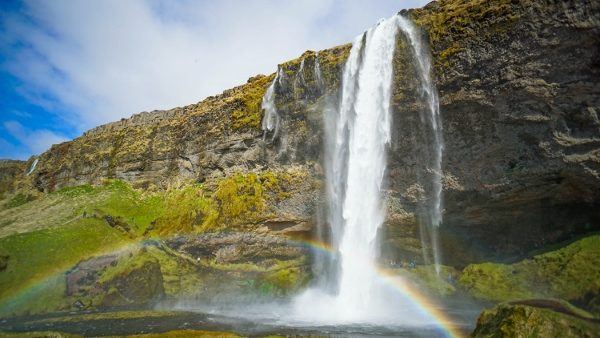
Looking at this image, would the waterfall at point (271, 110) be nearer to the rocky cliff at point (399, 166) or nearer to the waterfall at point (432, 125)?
the rocky cliff at point (399, 166)

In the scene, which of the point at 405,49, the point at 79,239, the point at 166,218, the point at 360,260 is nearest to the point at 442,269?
the point at 360,260

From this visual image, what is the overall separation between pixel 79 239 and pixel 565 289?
4308 centimetres

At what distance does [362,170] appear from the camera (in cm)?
3425

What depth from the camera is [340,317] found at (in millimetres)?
27531

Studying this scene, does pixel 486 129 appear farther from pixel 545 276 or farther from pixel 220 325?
pixel 220 325

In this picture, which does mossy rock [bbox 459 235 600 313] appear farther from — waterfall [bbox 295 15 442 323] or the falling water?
the falling water

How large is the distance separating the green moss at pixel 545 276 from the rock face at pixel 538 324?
44.9ft

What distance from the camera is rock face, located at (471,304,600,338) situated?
1199cm

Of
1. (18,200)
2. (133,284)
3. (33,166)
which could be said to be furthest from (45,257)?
(33,166)

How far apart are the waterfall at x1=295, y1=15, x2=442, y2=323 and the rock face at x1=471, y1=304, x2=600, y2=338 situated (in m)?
16.6

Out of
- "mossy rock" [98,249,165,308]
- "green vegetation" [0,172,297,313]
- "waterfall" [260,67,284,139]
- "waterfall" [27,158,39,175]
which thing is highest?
"waterfall" [27,158,39,175]

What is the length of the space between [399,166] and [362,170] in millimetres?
2968

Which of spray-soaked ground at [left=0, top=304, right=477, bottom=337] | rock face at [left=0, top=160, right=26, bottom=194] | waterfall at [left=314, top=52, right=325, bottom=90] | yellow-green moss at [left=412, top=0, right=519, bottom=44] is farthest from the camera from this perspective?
rock face at [left=0, top=160, right=26, bottom=194]

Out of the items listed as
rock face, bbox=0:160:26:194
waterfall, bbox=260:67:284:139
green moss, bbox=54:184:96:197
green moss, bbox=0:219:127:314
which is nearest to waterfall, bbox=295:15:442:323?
waterfall, bbox=260:67:284:139
